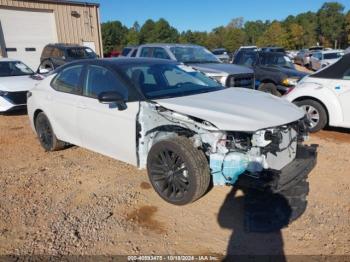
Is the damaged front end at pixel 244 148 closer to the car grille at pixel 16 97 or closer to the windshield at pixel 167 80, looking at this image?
the windshield at pixel 167 80

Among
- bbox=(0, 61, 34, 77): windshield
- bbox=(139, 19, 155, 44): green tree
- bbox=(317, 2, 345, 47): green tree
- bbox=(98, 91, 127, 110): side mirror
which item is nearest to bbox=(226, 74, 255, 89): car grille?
bbox=(98, 91, 127, 110): side mirror

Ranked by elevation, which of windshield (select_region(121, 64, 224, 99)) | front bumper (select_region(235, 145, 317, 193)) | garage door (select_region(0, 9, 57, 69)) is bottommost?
front bumper (select_region(235, 145, 317, 193))

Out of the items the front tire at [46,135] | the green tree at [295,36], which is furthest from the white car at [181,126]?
the green tree at [295,36]

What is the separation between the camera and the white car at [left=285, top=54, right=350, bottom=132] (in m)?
6.12

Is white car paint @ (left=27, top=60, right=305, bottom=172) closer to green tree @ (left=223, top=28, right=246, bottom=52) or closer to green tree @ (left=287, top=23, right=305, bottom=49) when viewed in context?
green tree @ (left=223, top=28, right=246, bottom=52)

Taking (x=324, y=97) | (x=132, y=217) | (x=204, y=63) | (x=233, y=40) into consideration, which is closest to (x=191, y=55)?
(x=204, y=63)

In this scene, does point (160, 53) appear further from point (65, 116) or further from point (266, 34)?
point (266, 34)

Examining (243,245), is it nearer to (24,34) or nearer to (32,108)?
(32,108)

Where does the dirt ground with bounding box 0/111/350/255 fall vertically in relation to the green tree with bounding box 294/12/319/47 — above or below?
below

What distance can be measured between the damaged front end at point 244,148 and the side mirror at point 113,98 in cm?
27

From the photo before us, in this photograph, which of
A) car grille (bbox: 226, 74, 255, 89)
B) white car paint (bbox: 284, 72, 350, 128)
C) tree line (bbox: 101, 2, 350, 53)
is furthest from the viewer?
tree line (bbox: 101, 2, 350, 53)

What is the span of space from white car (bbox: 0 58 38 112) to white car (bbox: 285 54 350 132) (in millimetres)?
7046

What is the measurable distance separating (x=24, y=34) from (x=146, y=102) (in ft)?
65.2

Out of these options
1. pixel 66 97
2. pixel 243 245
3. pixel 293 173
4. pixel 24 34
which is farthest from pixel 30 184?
pixel 24 34
